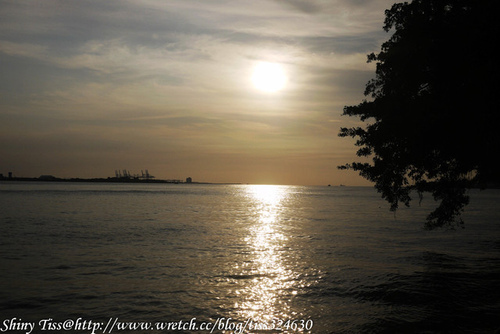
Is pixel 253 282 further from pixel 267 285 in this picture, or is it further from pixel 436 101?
pixel 436 101

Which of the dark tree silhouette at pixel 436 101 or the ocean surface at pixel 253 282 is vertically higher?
the dark tree silhouette at pixel 436 101

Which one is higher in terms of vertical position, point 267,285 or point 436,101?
point 436,101

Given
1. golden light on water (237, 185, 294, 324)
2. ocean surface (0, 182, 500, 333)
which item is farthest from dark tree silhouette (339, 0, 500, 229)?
golden light on water (237, 185, 294, 324)

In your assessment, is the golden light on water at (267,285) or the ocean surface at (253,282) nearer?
the ocean surface at (253,282)

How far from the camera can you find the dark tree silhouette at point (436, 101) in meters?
14.4

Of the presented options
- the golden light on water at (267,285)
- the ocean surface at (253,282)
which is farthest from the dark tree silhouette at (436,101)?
the golden light on water at (267,285)

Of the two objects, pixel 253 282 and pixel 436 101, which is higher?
pixel 436 101

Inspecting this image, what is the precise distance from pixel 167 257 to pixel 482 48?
18.6m

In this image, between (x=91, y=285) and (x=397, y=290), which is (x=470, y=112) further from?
(x=91, y=285)

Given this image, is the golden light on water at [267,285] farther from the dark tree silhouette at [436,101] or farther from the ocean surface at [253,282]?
the dark tree silhouette at [436,101]

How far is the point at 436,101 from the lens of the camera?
1634 centimetres

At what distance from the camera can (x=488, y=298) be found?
1480cm

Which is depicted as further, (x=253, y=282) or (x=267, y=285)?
(x=253, y=282)

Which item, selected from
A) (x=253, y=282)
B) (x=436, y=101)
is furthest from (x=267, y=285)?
(x=436, y=101)
